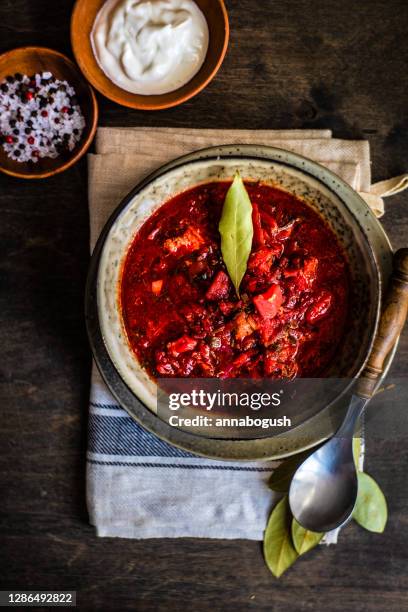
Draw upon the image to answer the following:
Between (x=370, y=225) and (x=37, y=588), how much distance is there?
2398 mm

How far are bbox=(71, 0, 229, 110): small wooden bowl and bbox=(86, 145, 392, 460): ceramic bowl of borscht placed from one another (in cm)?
43

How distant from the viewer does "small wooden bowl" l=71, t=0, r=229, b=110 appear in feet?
8.75

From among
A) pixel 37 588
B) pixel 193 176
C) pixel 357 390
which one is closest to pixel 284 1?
pixel 193 176

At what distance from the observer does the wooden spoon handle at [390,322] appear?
2400mm

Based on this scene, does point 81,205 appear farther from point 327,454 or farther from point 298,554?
point 298,554

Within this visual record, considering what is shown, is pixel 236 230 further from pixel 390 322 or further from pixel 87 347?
pixel 87 347

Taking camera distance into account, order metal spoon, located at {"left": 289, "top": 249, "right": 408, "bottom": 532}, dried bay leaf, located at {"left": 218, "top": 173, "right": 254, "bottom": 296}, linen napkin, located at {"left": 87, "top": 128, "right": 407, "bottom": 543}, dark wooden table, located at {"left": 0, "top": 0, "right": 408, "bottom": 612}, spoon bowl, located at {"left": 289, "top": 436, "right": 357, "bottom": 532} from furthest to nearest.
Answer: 1. dark wooden table, located at {"left": 0, "top": 0, "right": 408, "bottom": 612}
2. linen napkin, located at {"left": 87, "top": 128, "right": 407, "bottom": 543}
3. spoon bowl, located at {"left": 289, "top": 436, "right": 357, "bottom": 532}
4. metal spoon, located at {"left": 289, "top": 249, "right": 408, "bottom": 532}
5. dried bay leaf, located at {"left": 218, "top": 173, "right": 254, "bottom": 296}

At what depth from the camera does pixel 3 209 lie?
2.87m

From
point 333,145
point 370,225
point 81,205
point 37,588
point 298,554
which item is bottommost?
point 37,588

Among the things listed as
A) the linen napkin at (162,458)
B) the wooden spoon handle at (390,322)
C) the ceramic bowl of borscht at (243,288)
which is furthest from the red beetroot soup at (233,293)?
the linen napkin at (162,458)

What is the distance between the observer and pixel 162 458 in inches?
108

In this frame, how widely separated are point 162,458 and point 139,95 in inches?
69.1

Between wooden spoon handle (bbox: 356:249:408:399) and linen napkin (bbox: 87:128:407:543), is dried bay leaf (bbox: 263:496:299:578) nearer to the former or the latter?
linen napkin (bbox: 87:128:407:543)

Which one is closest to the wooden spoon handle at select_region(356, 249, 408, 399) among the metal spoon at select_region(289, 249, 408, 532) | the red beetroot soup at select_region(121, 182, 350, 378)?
the metal spoon at select_region(289, 249, 408, 532)
